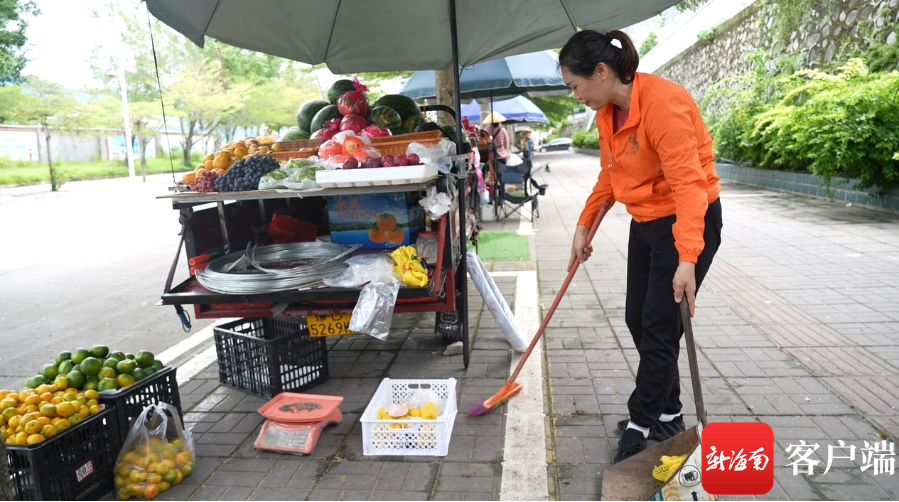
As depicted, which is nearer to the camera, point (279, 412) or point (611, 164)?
point (611, 164)

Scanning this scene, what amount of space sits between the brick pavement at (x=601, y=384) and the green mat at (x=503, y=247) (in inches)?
39.2

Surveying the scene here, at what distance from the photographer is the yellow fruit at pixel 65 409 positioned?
259 centimetres

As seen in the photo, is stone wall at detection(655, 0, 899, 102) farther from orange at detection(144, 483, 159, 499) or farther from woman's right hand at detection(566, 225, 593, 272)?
orange at detection(144, 483, 159, 499)

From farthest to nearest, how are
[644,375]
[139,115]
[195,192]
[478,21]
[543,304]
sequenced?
[139,115] → [543,304] → [478,21] → [195,192] → [644,375]

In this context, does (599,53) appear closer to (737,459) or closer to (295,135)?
(737,459)

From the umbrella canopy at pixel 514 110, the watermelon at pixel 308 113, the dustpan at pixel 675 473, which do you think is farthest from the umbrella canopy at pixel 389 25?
the umbrella canopy at pixel 514 110

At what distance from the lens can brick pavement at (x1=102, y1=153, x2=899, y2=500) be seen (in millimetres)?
2703

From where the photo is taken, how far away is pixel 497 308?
4.27 m

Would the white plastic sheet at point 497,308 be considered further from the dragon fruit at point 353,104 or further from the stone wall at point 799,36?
the stone wall at point 799,36

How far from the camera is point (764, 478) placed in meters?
2.38

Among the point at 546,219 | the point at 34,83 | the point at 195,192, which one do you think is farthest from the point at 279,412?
the point at 34,83

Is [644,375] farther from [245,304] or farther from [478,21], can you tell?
[478,21]

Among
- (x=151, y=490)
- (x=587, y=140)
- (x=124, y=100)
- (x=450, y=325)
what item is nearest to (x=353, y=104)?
(x=450, y=325)

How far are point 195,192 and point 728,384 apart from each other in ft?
11.2
